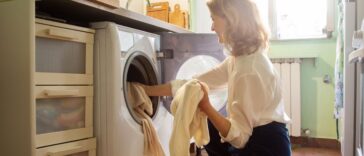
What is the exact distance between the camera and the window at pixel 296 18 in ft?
10.3

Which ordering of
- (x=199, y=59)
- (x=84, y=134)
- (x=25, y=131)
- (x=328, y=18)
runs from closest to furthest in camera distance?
(x=25, y=131), (x=84, y=134), (x=199, y=59), (x=328, y=18)

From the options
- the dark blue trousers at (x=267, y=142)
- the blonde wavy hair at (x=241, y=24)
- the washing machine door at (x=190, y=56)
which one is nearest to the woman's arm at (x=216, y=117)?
the dark blue trousers at (x=267, y=142)

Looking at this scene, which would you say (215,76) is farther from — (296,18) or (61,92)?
(296,18)

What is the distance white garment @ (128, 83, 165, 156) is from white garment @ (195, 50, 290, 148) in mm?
487

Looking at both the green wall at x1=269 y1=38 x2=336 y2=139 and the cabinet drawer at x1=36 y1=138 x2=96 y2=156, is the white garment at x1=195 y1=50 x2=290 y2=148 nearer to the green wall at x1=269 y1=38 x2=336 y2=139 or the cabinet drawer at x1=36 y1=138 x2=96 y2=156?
the cabinet drawer at x1=36 y1=138 x2=96 y2=156

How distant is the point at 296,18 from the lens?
10.6ft

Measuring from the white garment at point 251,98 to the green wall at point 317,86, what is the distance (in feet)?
6.22

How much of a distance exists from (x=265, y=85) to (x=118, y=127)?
0.65 metres

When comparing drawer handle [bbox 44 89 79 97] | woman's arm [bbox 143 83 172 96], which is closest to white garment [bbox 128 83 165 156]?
woman's arm [bbox 143 83 172 96]

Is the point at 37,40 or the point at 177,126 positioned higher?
the point at 37,40

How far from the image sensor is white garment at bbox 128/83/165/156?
1.65 meters

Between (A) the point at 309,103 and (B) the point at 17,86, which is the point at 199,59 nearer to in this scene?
(B) the point at 17,86

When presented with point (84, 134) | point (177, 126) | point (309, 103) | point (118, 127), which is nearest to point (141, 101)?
point (118, 127)

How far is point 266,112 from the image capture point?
1.30 meters
